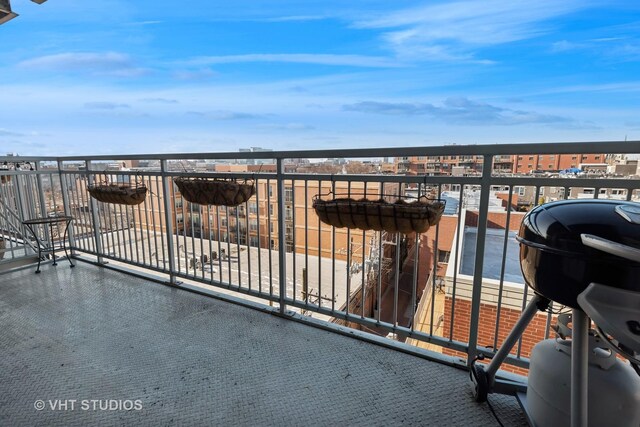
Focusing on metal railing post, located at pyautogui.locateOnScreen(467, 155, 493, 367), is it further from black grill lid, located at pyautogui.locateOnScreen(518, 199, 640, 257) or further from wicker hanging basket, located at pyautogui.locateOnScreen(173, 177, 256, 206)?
wicker hanging basket, located at pyautogui.locateOnScreen(173, 177, 256, 206)

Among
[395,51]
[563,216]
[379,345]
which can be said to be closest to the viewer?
[563,216]

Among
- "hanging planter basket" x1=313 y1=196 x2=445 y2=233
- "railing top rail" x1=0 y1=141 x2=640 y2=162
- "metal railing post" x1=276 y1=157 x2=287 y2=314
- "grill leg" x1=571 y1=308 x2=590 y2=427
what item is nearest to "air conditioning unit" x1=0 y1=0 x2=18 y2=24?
"railing top rail" x1=0 y1=141 x2=640 y2=162

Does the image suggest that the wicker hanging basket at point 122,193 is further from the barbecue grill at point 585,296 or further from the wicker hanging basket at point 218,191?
the barbecue grill at point 585,296

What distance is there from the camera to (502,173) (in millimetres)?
1585

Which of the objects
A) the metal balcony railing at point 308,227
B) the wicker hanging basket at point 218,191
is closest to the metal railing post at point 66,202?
the metal balcony railing at point 308,227

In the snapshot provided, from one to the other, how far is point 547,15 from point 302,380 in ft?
26.1

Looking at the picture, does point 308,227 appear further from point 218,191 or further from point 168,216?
point 168,216

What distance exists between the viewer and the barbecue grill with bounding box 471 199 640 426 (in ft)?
2.81

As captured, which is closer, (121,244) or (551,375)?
(551,375)

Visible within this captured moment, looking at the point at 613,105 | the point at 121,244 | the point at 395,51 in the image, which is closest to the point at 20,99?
the point at 121,244

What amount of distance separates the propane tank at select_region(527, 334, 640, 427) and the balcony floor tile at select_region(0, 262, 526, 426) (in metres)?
0.32

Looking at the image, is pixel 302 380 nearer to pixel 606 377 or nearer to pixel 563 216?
pixel 606 377

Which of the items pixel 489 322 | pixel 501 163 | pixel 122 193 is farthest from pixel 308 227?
pixel 489 322

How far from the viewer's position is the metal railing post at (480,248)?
1576 mm
